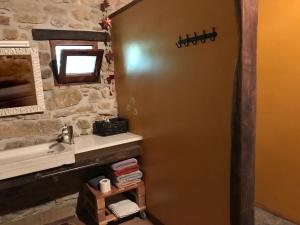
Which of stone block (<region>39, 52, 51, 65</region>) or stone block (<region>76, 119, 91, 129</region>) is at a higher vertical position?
stone block (<region>39, 52, 51, 65</region>)

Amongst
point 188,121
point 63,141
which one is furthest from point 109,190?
point 188,121

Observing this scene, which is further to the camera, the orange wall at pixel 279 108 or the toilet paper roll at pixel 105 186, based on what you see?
the toilet paper roll at pixel 105 186

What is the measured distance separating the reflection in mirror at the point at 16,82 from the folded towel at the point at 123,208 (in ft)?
4.27

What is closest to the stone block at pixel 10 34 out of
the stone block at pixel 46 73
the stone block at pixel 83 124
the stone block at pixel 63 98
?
the stone block at pixel 46 73

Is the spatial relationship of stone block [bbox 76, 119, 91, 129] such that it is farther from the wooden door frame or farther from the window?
the wooden door frame

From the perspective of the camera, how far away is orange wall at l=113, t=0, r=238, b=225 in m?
1.48

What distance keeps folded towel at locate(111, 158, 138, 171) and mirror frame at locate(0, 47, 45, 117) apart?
0.92 meters

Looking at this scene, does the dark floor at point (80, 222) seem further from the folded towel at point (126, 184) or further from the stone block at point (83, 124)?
the stone block at point (83, 124)

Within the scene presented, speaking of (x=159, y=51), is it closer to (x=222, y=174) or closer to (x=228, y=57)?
(x=228, y=57)

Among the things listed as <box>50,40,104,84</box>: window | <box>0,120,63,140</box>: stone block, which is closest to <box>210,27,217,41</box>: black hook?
<box>50,40,104,84</box>: window

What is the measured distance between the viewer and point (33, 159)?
1.89 meters

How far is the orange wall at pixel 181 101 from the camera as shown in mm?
1483

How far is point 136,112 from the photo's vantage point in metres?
2.48

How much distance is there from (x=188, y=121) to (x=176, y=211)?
0.82 m
